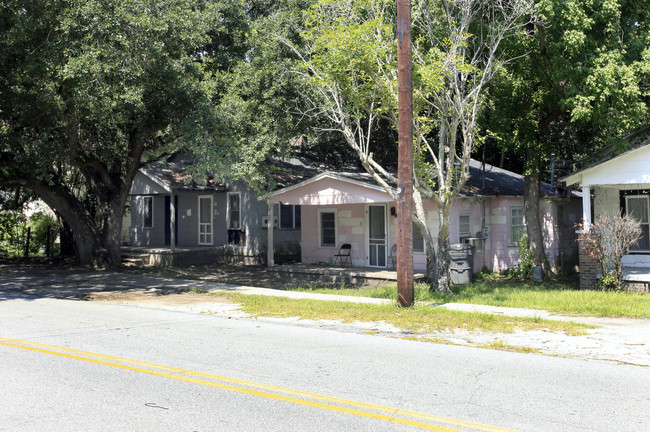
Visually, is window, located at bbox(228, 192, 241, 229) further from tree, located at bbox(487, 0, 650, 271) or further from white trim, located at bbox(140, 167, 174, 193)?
tree, located at bbox(487, 0, 650, 271)

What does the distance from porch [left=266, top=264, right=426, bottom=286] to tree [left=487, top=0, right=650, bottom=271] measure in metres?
5.49

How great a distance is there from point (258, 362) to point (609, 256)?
11094mm

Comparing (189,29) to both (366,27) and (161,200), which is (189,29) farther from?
(161,200)

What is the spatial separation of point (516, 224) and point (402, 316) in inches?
444

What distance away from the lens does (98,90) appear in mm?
14711

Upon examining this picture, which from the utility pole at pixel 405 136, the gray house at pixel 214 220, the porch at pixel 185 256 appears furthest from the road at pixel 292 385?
the gray house at pixel 214 220

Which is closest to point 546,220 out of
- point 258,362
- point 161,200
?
point 258,362

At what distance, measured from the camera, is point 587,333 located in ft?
33.0

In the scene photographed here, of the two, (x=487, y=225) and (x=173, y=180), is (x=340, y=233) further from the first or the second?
(x=173, y=180)

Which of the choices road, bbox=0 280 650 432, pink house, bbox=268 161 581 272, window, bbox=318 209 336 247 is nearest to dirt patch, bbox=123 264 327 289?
window, bbox=318 209 336 247

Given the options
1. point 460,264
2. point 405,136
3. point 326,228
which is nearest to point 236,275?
point 326,228

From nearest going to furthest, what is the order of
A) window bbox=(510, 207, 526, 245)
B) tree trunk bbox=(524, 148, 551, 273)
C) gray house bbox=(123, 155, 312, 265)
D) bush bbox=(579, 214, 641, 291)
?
bush bbox=(579, 214, 641, 291) < tree trunk bbox=(524, 148, 551, 273) < window bbox=(510, 207, 526, 245) < gray house bbox=(123, 155, 312, 265)

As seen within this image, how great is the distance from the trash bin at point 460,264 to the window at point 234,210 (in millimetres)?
10935

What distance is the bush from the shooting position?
1473 cm
